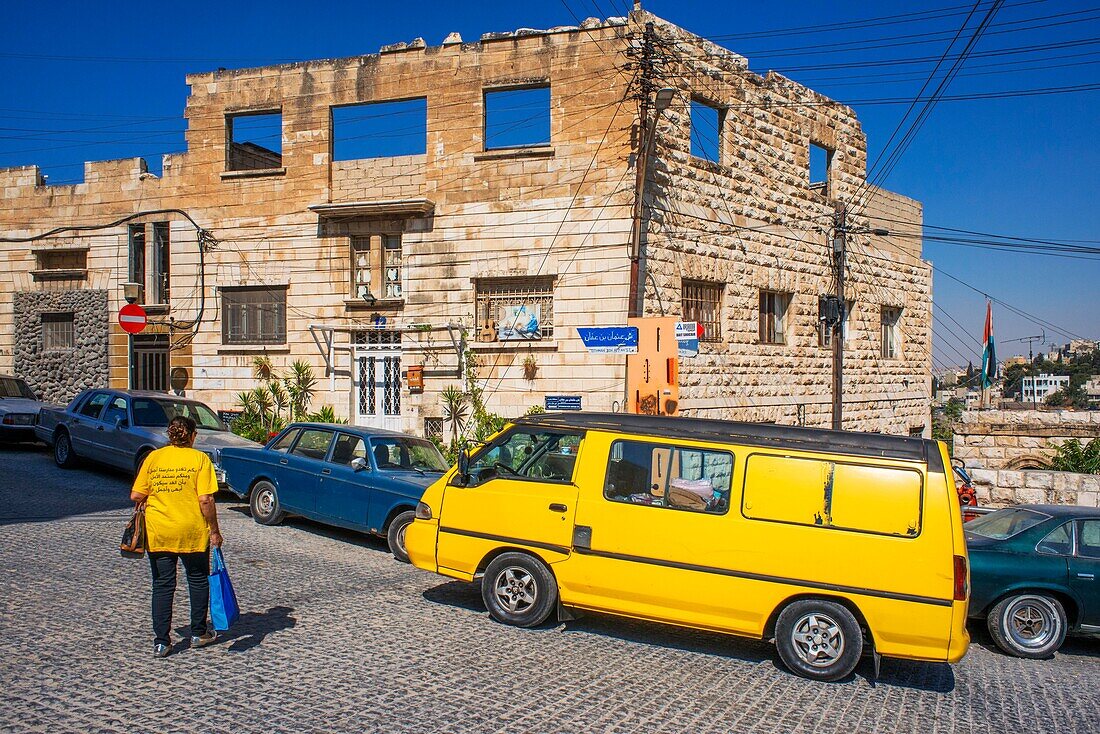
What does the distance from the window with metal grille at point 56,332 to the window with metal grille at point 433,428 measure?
33.0ft

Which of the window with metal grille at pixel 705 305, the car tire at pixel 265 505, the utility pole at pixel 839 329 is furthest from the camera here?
the utility pole at pixel 839 329

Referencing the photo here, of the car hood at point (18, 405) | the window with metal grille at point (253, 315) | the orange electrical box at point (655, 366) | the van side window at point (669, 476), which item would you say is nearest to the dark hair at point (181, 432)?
the van side window at point (669, 476)

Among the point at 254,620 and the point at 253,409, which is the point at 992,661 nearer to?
the point at 254,620

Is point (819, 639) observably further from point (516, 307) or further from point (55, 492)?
point (516, 307)

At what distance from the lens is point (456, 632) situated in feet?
25.0

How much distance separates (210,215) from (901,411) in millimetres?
18982

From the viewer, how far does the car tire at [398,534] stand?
1066 cm

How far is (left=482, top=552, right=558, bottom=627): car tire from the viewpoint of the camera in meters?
7.88

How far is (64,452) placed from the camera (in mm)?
15695

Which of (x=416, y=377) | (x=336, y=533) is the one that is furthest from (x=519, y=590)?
(x=416, y=377)

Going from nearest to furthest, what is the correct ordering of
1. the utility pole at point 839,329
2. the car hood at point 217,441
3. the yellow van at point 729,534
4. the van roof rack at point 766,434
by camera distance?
the yellow van at point 729,534
the van roof rack at point 766,434
the car hood at point 217,441
the utility pole at point 839,329

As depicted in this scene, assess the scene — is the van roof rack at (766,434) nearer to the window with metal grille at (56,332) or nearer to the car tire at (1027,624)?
the car tire at (1027,624)

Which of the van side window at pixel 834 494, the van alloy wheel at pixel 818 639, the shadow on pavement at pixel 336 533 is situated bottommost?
the shadow on pavement at pixel 336 533

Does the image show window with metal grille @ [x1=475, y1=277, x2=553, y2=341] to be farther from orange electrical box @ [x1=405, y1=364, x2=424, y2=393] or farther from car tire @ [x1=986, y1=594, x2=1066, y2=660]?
car tire @ [x1=986, y1=594, x2=1066, y2=660]
